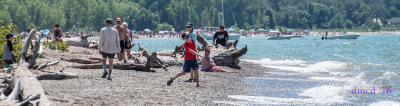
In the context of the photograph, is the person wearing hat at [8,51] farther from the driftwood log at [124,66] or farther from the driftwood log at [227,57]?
the driftwood log at [227,57]

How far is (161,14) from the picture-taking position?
500ft

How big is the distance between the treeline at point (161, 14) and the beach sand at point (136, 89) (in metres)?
74.2

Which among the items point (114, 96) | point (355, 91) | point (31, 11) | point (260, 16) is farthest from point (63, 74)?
point (260, 16)

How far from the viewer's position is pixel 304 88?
14.5m

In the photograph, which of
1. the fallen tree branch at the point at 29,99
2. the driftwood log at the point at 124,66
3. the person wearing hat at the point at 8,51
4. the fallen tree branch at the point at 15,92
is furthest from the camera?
the driftwood log at the point at 124,66

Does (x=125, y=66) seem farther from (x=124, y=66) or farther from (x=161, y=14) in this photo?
(x=161, y=14)

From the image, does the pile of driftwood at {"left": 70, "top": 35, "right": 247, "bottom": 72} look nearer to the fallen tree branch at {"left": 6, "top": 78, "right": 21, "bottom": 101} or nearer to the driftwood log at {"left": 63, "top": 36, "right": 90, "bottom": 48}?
the fallen tree branch at {"left": 6, "top": 78, "right": 21, "bottom": 101}

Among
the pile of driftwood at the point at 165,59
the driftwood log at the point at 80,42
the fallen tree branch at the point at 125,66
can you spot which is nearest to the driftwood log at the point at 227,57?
the pile of driftwood at the point at 165,59

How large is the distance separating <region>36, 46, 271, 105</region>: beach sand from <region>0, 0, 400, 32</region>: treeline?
74198mm

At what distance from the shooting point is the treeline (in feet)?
332

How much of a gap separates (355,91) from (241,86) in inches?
115

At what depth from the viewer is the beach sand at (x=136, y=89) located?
9391mm

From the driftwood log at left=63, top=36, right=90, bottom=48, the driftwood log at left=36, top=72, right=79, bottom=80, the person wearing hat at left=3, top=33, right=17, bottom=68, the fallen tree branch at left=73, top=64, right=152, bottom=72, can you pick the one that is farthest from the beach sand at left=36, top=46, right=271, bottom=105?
the driftwood log at left=63, top=36, right=90, bottom=48

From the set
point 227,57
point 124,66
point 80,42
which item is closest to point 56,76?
point 124,66
